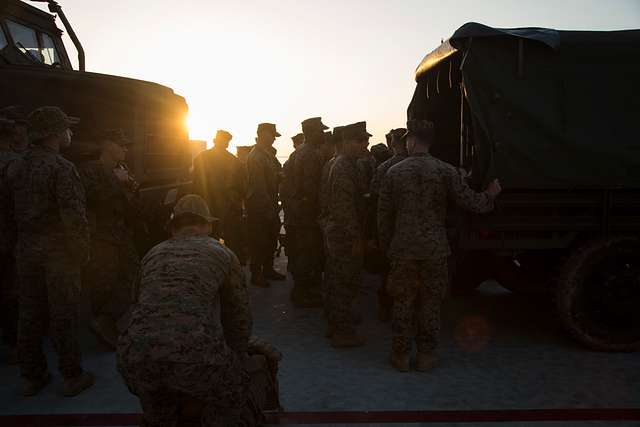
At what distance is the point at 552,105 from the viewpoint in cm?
459

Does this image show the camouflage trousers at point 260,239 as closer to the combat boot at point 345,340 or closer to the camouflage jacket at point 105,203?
the camouflage jacket at point 105,203

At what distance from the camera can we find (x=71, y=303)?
4.02 m

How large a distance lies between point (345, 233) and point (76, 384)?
2.37m

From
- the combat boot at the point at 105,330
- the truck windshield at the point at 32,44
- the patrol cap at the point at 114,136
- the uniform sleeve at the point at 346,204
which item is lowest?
the combat boot at the point at 105,330

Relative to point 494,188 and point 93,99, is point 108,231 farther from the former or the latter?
point 494,188

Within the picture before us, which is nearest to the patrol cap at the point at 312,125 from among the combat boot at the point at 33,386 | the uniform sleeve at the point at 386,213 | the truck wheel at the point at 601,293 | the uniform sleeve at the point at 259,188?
the uniform sleeve at the point at 259,188

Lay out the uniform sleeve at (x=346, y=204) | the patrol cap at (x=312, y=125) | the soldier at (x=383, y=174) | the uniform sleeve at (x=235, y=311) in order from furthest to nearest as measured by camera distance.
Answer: the patrol cap at (x=312, y=125), the soldier at (x=383, y=174), the uniform sleeve at (x=346, y=204), the uniform sleeve at (x=235, y=311)

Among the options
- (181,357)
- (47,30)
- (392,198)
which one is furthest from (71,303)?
(47,30)

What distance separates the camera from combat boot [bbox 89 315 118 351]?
4.90 meters

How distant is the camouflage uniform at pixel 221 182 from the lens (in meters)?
7.38

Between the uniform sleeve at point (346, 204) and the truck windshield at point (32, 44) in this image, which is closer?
the uniform sleeve at point (346, 204)

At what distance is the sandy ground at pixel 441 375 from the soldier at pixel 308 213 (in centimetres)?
67

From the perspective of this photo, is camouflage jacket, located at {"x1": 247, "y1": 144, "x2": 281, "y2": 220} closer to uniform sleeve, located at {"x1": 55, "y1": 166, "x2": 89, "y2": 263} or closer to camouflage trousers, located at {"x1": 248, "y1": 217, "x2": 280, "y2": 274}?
camouflage trousers, located at {"x1": 248, "y1": 217, "x2": 280, "y2": 274}

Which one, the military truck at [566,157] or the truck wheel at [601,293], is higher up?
the military truck at [566,157]
